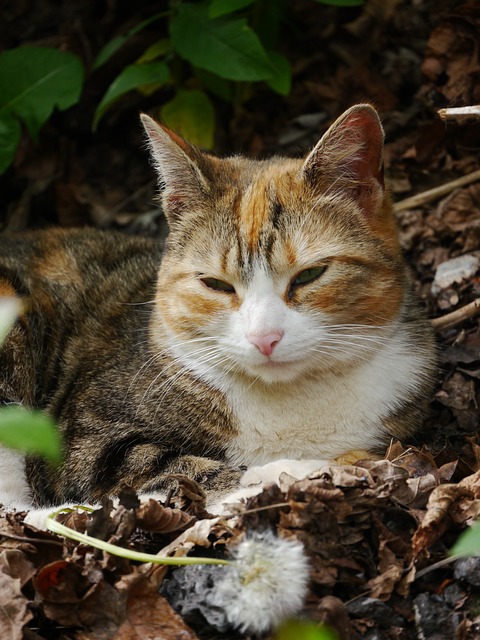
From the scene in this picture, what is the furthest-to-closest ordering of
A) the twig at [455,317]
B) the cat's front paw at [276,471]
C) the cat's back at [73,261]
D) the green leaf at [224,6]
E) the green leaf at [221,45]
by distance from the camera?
the green leaf at [221,45], the green leaf at [224,6], the cat's back at [73,261], the twig at [455,317], the cat's front paw at [276,471]

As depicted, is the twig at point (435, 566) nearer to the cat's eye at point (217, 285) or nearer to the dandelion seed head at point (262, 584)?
the dandelion seed head at point (262, 584)

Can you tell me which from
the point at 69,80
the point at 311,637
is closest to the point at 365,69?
the point at 69,80

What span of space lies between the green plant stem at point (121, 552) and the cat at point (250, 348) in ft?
2.33

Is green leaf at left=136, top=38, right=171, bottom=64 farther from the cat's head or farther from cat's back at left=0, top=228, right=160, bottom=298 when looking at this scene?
the cat's head

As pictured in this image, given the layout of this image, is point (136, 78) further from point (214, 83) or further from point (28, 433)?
point (28, 433)

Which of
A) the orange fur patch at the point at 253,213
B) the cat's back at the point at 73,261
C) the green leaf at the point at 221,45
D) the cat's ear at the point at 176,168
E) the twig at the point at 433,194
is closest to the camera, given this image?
the orange fur patch at the point at 253,213

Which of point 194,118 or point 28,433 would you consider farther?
point 194,118

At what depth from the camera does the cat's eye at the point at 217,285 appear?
3764 mm

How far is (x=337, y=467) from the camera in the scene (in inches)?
127

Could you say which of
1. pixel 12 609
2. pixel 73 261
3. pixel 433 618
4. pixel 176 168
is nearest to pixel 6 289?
pixel 73 261

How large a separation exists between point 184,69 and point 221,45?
3.56ft

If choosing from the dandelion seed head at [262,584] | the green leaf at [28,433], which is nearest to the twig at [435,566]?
the dandelion seed head at [262,584]

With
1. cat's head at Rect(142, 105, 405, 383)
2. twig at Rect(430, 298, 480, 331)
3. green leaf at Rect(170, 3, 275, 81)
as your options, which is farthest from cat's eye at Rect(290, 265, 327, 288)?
green leaf at Rect(170, 3, 275, 81)

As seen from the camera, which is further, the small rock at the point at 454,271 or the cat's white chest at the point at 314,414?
the small rock at the point at 454,271
